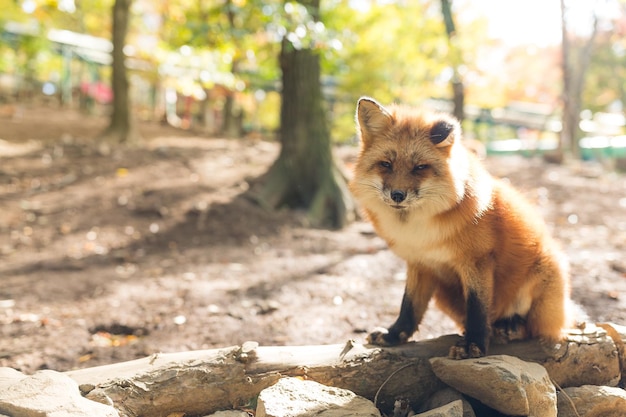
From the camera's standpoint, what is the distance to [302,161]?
7934 mm

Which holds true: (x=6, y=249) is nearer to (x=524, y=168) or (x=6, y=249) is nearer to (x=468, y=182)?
(x=468, y=182)

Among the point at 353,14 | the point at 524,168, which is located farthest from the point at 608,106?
the point at 353,14

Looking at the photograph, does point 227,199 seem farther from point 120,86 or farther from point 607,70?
point 607,70

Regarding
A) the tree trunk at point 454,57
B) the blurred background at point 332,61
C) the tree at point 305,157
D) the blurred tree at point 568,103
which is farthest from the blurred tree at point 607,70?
the tree at point 305,157

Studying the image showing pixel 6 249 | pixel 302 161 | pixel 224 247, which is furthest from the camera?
pixel 302 161

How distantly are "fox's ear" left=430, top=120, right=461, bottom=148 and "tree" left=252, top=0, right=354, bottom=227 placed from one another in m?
4.93

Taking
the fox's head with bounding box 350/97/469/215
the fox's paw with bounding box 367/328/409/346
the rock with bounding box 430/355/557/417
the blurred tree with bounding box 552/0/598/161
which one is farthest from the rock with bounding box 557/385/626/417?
the blurred tree with bounding box 552/0/598/161

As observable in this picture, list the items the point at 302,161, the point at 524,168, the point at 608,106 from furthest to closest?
the point at 608,106 → the point at 524,168 → the point at 302,161

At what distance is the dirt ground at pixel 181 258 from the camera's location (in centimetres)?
402

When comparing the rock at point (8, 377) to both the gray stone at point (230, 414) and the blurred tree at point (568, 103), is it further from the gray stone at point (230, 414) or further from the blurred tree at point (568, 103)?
the blurred tree at point (568, 103)

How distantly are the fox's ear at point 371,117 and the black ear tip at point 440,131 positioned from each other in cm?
26

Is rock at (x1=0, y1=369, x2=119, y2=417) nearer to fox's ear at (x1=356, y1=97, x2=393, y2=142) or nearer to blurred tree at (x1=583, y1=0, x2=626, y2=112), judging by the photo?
fox's ear at (x1=356, y1=97, x2=393, y2=142)

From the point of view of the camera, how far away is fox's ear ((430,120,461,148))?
264cm

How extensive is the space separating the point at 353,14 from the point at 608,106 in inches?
752
